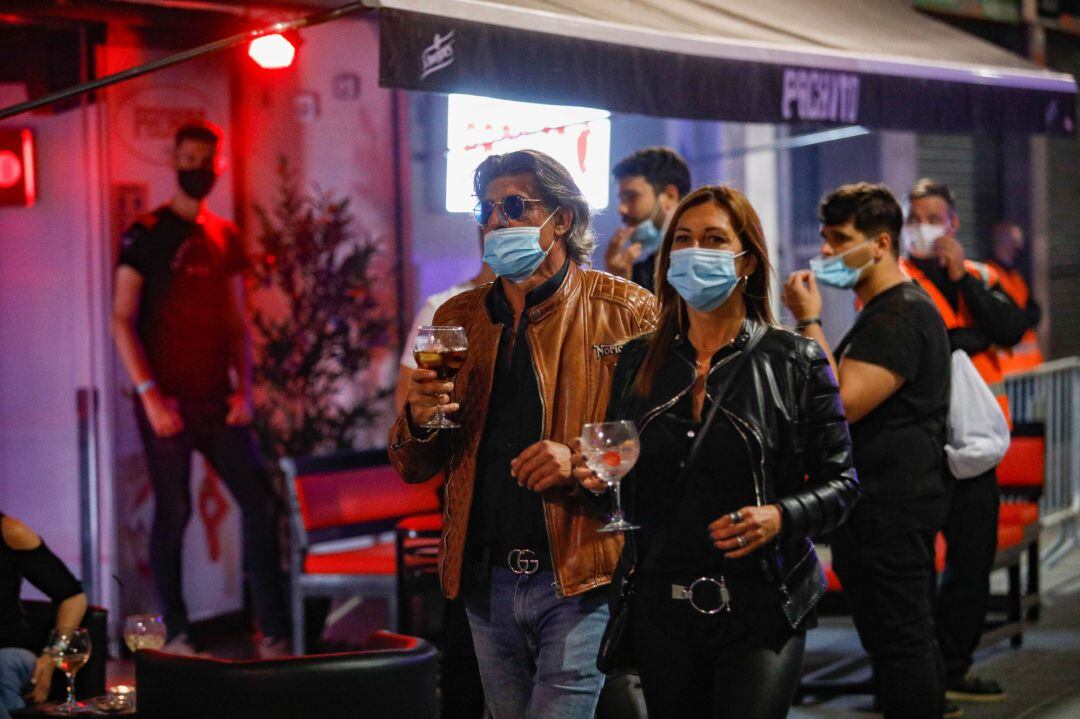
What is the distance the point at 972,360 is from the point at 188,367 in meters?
4.22

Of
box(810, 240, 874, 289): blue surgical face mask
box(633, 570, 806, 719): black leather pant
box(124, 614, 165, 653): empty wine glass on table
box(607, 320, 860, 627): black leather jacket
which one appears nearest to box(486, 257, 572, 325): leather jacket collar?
box(607, 320, 860, 627): black leather jacket

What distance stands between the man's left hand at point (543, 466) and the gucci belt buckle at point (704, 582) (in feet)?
1.20

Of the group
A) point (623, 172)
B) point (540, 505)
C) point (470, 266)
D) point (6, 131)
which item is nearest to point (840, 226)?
point (623, 172)

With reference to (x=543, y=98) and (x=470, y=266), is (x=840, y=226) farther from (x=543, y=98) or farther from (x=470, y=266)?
(x=470, y=266)

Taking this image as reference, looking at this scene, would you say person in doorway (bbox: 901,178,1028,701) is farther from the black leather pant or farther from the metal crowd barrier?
the black leather pant

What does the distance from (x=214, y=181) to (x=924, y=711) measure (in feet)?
16.3

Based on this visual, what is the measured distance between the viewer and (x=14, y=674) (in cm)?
482

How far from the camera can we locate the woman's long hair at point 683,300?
11.0 feet

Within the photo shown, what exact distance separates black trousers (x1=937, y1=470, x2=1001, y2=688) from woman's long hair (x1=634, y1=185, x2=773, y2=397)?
2886 mm

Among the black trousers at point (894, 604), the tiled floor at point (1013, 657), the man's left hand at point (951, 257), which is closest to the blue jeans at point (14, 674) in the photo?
the tiled floor at point (1013, 657)

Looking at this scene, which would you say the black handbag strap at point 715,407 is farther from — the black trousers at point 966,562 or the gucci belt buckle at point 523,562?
the black trousers at point 966,562

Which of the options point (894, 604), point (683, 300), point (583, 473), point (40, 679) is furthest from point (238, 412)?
point (583, 473)

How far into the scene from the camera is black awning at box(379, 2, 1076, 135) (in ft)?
15.7

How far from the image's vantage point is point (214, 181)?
25.6ft
